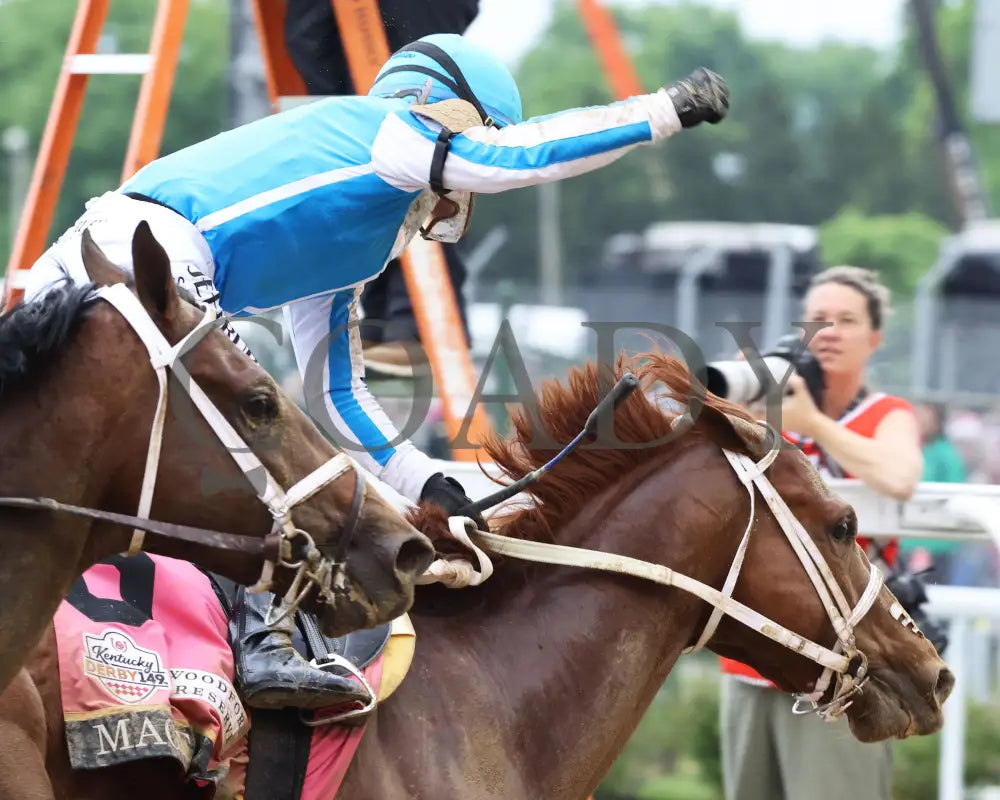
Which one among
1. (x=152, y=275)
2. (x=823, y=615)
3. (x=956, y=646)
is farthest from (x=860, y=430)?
(x=152, y=275)

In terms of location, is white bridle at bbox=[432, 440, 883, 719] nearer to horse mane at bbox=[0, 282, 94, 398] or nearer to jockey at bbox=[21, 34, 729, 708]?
jockey at bbox=[21, 34, 729, 708]

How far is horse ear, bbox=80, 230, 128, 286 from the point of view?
2691 millimetres

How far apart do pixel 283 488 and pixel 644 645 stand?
1.24 meters

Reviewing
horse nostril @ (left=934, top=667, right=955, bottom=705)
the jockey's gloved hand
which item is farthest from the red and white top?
the jockey's gloved hand

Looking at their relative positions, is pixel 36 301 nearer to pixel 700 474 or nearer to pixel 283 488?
pixel 283 488

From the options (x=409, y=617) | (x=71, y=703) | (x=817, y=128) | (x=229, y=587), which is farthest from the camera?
(x=817, y=128)

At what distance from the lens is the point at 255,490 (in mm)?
2658

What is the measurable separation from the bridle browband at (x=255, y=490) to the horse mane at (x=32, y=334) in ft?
0.26

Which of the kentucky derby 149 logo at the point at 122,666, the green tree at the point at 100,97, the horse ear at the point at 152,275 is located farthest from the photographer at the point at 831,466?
the green tree at the point at 100,97

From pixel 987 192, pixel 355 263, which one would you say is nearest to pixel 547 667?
pixel 355 263

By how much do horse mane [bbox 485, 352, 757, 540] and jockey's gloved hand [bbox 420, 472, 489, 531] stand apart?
0.49 feet

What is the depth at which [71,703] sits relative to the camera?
2.84 meters

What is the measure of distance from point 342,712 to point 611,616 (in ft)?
2.42

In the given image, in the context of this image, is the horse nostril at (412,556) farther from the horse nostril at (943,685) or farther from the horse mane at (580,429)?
the horse nostril at (943,685)
